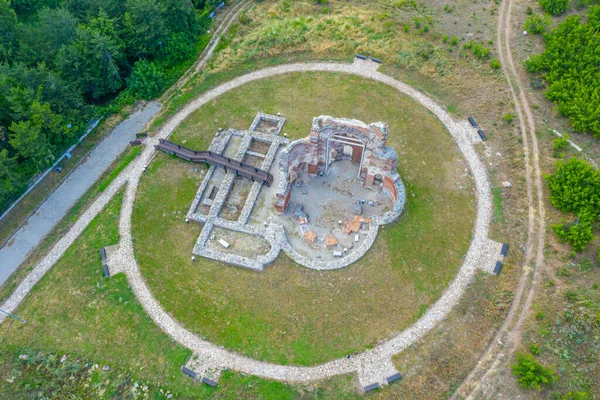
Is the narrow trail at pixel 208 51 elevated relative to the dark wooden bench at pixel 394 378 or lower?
elevated

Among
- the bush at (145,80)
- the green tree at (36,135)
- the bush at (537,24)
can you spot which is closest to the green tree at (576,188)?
the bush at (537,24)

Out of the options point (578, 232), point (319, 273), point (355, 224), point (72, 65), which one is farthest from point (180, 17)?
point (578, 232)

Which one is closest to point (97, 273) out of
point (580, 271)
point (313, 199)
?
point (313, 199)

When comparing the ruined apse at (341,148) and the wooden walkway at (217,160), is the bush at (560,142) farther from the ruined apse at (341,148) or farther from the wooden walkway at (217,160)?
the wooden walkway at (217,160)

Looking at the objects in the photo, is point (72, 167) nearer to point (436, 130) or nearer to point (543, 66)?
point (436, 130)

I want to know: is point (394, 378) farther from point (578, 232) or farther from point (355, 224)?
point (578, 232)

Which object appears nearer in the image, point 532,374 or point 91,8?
point 532,374

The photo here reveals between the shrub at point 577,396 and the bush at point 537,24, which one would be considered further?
the bush at point 537,24
